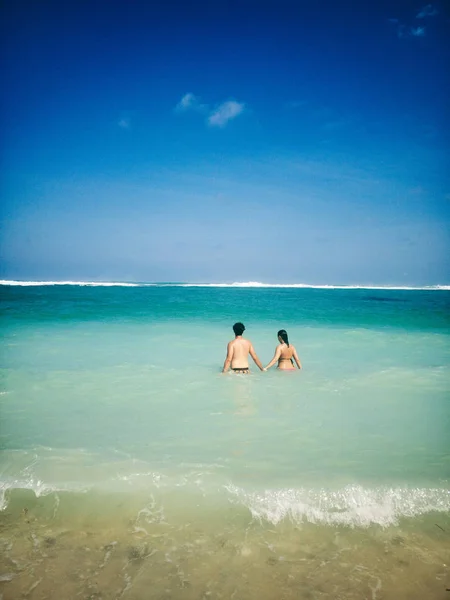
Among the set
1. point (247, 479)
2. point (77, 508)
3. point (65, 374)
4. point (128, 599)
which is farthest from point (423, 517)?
point (65, 374)

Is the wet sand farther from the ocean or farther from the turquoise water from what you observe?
the turquoise water

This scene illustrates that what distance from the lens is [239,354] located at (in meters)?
7.95

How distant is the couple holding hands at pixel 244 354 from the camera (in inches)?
306

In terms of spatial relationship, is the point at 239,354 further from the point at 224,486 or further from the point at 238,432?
the point at 224,486

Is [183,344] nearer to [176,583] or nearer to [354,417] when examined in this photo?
[354,417]

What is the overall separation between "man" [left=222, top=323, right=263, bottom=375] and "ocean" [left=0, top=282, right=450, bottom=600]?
27 cm

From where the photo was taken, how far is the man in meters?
7.80

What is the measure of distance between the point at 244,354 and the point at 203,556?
5.35 m

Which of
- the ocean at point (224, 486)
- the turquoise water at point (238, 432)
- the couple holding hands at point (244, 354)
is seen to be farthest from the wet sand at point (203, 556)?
the couple holding hands at point (244, 354)

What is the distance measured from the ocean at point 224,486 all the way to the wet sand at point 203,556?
1 cm

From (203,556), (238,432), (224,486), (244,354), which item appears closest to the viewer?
(203,556)

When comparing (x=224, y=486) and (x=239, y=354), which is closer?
(x=224, y=486)

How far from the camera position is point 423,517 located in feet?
10.6

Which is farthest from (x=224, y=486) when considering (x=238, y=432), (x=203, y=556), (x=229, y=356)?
(x=229, y=356)
